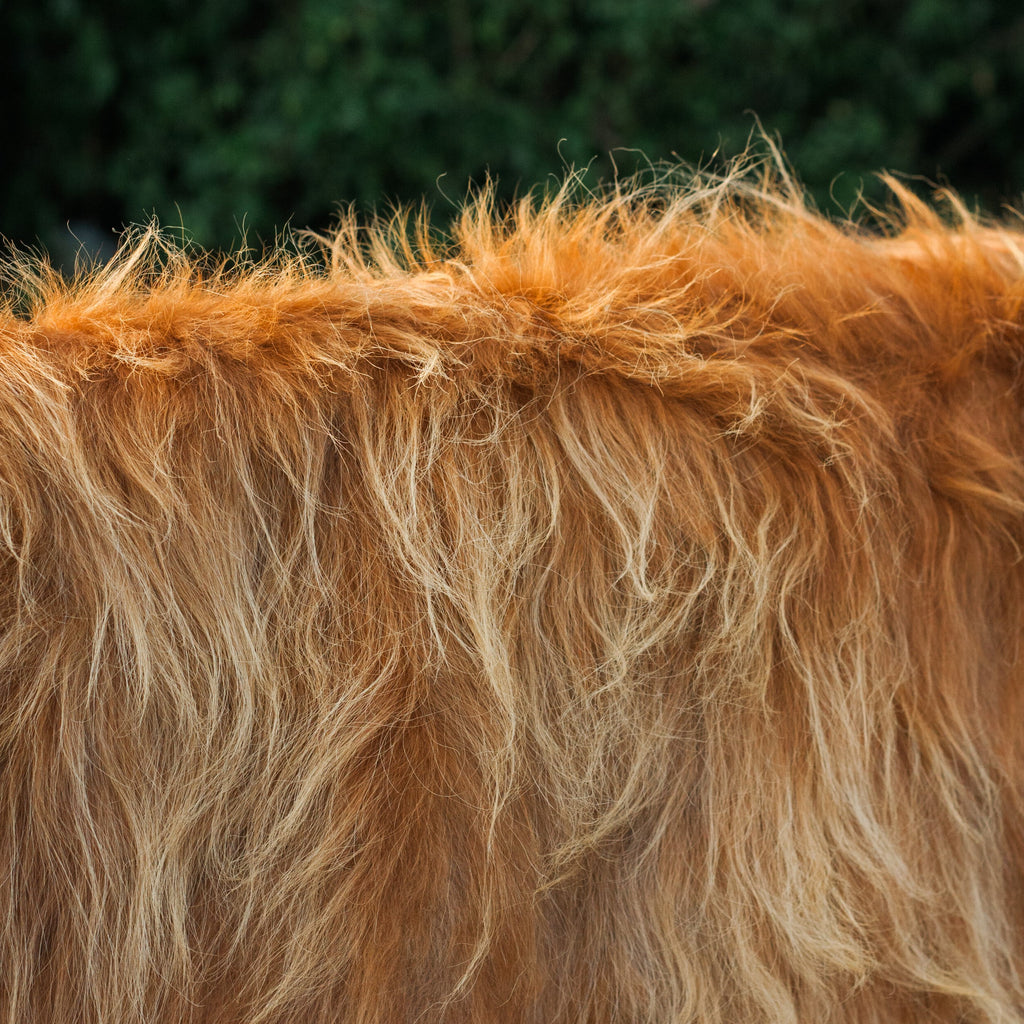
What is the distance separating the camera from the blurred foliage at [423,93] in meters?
1.60

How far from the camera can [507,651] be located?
20.1 inches

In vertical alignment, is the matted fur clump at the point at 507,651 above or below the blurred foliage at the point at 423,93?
below

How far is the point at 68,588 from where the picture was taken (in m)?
0.48

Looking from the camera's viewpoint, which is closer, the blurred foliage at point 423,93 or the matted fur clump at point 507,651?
the matted fur clump at point 507,651

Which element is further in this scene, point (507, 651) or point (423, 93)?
point (423, 93)

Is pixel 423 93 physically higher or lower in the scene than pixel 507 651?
higher

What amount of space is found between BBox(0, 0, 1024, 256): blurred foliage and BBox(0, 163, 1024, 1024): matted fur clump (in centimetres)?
103

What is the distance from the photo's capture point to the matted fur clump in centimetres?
48

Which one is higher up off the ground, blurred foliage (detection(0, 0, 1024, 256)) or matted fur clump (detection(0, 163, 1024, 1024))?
blurred foliage (detection(0, 0, 1024, 256))

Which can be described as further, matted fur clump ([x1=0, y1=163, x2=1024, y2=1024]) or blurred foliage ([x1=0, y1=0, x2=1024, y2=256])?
blurred foliage ([x1=0, y1=0, x2=1024, y2=256])

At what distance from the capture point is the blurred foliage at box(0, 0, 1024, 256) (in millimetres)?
1599

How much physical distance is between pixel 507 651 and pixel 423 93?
1340 millimetres

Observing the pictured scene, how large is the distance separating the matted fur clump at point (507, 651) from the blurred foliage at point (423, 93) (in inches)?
40.6

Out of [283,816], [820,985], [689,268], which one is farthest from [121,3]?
[820,985]
